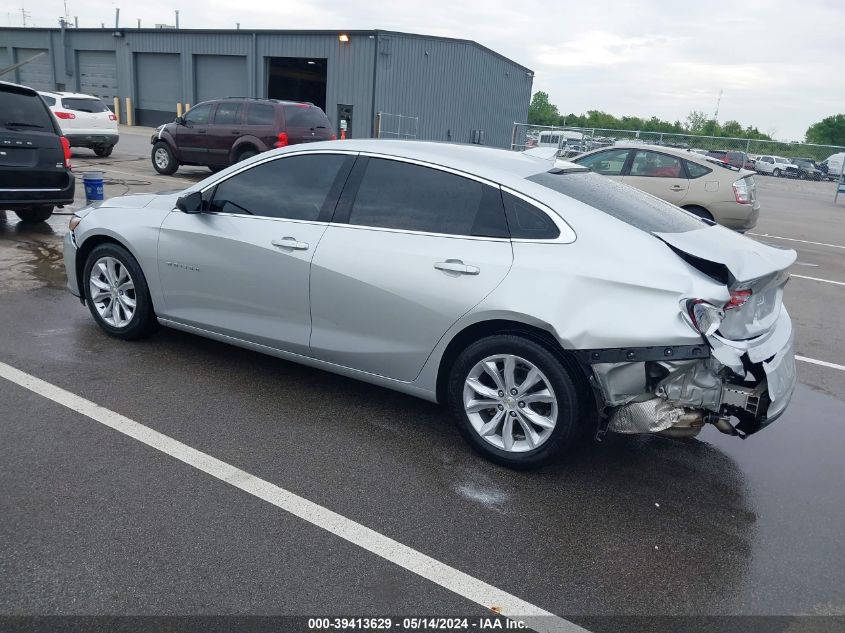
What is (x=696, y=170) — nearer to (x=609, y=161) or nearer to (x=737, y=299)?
(x=609, y=161)

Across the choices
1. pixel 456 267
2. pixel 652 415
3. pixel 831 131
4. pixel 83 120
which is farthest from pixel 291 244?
pixel 831 131

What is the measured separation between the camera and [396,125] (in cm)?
2988

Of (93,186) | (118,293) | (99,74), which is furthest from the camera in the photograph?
(99,74)

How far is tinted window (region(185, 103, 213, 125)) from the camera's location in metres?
16.8

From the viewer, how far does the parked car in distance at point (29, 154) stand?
843 centimetres

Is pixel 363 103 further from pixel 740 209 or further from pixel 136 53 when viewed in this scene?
pixel 740 209

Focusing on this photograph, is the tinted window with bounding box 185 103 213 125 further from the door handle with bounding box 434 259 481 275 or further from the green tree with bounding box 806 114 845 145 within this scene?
the green tree with bounding box 806 114 845 145

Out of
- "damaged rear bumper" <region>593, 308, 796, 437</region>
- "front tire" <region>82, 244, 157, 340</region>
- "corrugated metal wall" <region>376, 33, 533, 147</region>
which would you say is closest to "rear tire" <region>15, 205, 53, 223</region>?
"front tire" <region>82, 244, 157, 340</region>

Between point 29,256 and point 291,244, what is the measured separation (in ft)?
17.4

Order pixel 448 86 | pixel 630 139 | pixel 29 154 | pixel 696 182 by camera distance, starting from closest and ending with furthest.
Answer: pixel 29 154 < pixel 696 182 < pixel 630 139 < pixel 448 86

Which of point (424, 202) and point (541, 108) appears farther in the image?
point (541, 108)

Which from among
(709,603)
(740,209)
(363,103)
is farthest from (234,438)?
(363,103)

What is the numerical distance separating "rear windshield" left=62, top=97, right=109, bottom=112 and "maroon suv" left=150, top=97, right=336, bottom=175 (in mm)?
3697

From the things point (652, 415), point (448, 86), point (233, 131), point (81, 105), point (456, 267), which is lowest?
point (652, 415)
